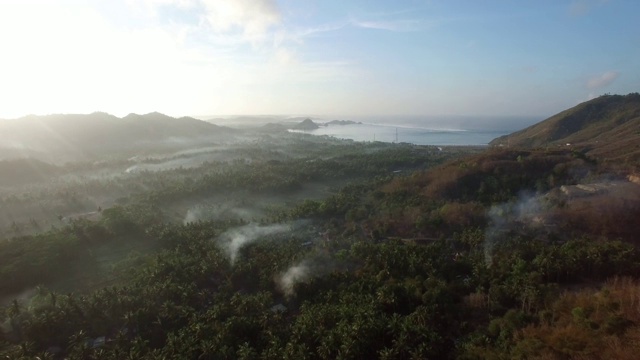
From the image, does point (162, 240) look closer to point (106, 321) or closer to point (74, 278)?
point (74, 278)

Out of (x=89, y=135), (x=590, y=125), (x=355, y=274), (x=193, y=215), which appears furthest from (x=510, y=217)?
(x=89, y=135)

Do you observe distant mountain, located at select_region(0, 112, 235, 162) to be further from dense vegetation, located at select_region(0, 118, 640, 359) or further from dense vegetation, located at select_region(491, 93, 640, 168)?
dense vegetation, located at select_region(491, 93, 640, 168)

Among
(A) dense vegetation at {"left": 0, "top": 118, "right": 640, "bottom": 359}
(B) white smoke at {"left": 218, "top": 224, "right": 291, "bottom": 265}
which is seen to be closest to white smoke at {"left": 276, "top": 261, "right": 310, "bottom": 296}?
(A) dense vegetation at {"left": 0, "top": 118, "right": 640, "bottom": 359}

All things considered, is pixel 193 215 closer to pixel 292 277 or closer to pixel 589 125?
pixel 292 277

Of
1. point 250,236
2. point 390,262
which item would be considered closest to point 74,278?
point 250,236

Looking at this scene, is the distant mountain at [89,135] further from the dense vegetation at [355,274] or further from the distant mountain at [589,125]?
the distant mountain at [589,125]

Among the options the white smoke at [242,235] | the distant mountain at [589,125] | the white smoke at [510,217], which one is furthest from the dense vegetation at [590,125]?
the white smoke at [242,235]
